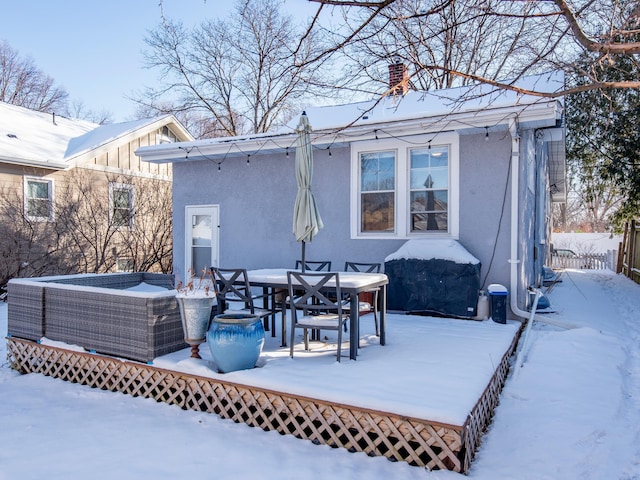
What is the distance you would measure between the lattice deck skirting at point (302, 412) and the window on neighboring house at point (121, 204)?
718cm

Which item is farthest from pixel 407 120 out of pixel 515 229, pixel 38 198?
→ pixel 38 198

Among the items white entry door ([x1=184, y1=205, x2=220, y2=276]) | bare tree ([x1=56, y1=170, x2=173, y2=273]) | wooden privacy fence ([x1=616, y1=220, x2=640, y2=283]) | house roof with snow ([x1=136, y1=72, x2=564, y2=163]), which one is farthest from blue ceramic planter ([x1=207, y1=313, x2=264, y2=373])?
wooden privacy fence ([x1=616, y1=220, x2=640, y2=283])

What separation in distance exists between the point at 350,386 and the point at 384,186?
4.48m

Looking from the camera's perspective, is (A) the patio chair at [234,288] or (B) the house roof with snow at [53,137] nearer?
(A) the patio chair at [234,288]

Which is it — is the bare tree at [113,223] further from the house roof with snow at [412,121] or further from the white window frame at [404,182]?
the white window frame at [404,182]

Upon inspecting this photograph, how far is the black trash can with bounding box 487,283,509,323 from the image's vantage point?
5.90m

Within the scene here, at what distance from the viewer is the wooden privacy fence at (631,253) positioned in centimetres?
1365

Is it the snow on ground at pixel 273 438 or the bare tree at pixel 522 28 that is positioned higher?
the bare tree at pixel 522 28

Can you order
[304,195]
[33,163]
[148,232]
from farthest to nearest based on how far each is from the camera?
[148,232] < [33,163] < [304,195]

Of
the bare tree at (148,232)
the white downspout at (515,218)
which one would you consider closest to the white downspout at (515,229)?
the white downspout at (515,218)

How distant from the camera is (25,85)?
910 inches

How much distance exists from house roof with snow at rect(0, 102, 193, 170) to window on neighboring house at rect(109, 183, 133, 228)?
1.10m

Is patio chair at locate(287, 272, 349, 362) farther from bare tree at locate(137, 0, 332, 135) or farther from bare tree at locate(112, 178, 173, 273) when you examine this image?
bare tree at locate(137, 0, 332, 135)

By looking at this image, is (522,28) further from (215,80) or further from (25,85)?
(25,85)
